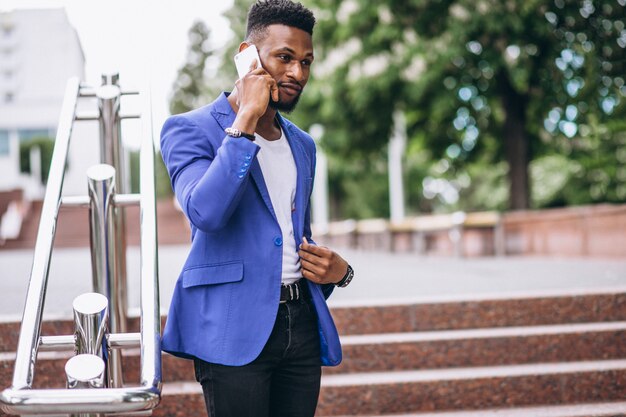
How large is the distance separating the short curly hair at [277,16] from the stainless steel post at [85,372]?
105cm

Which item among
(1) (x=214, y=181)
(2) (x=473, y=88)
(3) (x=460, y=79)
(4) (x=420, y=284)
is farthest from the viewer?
(2) (x=473, y=88)

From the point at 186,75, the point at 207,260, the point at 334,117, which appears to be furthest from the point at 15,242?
the point at 186,75

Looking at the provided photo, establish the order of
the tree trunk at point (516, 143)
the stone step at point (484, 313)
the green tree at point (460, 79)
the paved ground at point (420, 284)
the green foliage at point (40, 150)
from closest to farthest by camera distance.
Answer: the stone step at point (484, 313), the paved ground at point (420, 284), the green tree at point (460, 79), the tree trunk at point (516, 143), the green foliage at point (40, 150)

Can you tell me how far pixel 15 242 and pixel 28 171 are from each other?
103 feet

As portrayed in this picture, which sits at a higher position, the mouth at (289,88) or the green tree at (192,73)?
the green tree at (192,73)

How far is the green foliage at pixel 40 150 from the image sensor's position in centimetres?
4620

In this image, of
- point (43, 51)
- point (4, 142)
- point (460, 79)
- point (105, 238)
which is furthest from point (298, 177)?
point (4, 142)

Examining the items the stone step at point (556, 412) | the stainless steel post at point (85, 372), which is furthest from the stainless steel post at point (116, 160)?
the stone step at point (556, 412)

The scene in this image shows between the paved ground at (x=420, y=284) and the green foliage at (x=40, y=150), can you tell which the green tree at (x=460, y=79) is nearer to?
the paved ground at (x=420, y=284)

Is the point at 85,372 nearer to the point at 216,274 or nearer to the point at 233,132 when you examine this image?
the point at 216,274

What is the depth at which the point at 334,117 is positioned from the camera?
16141mm

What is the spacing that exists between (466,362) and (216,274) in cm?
292

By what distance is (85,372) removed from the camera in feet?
7.05

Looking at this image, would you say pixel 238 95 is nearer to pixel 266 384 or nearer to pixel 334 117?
pixel 266 384
